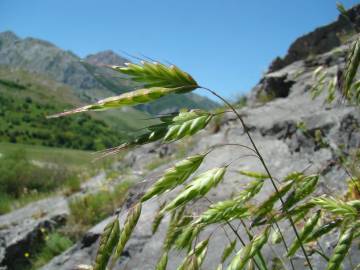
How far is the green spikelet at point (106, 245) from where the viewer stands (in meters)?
0.98

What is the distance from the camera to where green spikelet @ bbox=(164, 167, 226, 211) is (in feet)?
3.43

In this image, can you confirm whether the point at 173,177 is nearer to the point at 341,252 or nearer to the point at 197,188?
the point at 197,188

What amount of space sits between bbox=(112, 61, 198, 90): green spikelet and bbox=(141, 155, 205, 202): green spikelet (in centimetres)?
20

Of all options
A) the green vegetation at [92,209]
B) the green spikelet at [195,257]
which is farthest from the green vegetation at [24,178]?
the green spikelet at [195,257]

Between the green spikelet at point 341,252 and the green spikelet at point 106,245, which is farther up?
the green spikelet at point 106,245

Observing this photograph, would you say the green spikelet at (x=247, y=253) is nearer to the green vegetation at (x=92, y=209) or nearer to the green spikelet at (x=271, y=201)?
the green spikelet at (x=271, y=201)

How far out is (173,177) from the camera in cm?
104

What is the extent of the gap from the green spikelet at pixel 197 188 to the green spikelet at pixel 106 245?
0.50 ft

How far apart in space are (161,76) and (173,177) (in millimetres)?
270

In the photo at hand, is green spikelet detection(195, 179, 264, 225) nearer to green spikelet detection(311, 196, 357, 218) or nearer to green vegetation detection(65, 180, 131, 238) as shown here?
green spikelet detection(311, 196, 357, 218)

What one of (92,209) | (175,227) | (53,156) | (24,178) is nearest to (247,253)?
(175,227)

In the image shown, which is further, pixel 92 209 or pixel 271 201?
pixel 92 209

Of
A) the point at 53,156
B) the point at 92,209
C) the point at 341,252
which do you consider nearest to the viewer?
the point at 341,252

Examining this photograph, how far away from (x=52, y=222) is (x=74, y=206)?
633 mm
